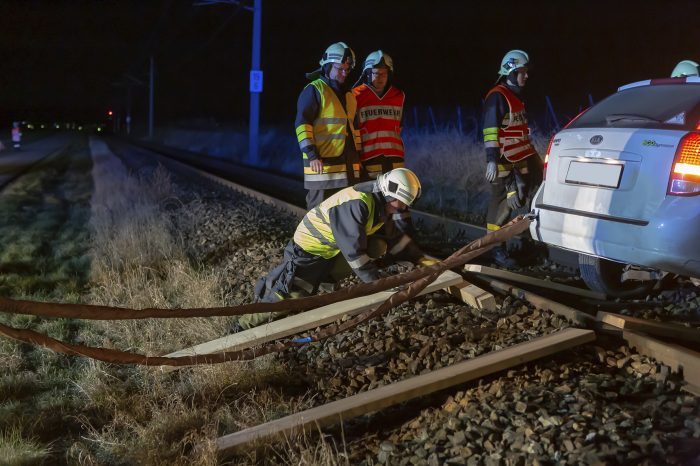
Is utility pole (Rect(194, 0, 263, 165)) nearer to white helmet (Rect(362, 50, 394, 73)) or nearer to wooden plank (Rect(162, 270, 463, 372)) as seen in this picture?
white helmet (Rect(362, 50, 394, 73))

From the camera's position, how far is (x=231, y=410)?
4.20 metres

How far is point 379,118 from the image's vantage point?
6836 mm

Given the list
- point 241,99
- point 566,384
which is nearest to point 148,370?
point 566,384

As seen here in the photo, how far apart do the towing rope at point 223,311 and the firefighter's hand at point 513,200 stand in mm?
1941

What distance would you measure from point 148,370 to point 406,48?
193 feet

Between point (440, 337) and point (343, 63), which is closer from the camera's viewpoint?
point (440, 337)

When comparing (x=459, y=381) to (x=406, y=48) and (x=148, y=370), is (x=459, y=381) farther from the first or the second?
(x=406, y=48)

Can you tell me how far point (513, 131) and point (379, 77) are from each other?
5.11ft

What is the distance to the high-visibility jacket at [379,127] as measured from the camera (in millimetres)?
6805

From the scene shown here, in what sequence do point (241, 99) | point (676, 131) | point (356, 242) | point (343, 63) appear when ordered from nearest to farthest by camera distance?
point (676, 131)
point (356, 242)
point (343, 63)
point (241, 99)

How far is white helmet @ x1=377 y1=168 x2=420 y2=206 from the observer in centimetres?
459

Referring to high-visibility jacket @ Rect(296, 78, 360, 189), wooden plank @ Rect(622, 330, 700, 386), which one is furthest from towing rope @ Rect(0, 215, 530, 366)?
high-visibility jacket @ Rect(296, 78, 360, 189)

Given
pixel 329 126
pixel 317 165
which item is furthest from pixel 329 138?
pixel 317 165

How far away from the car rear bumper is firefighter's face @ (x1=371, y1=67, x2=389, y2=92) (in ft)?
8.12
